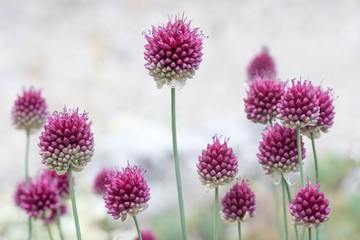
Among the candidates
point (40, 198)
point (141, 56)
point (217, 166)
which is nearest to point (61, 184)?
point (40, 198)

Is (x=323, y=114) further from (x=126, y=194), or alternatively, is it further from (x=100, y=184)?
(x=100, y=184)

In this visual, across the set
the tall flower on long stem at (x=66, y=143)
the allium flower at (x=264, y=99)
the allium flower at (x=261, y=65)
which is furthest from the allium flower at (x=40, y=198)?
the allium flower at (x=261, y=65)

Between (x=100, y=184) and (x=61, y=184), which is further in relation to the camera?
A: (x=100, y=184)

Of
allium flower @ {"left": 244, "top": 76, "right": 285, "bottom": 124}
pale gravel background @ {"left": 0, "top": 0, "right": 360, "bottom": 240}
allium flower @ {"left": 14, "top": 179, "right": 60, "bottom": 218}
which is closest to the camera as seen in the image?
allium flower @ {"left": 244, "top": 76, "right": 285, "bottom": 124}

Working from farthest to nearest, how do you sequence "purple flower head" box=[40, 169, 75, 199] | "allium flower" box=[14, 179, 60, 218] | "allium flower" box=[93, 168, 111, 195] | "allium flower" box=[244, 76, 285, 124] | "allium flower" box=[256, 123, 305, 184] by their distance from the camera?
"allium flower" box=[93, 168, 111, 195], "purple flower head" box=[40, 169, 75, 199], "allium flower" box=[14, 179, 60, 218], "allium flower" box=[244, 76, 285, 124], "allium flower" box=[256, 123, 305, 184]

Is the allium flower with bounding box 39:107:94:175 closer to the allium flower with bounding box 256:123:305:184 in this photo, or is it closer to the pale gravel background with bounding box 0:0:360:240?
the allium flower with bounding box 256:123:305:184

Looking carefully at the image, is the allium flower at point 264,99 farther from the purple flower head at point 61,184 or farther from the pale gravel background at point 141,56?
the pale gravel background at point 141,56

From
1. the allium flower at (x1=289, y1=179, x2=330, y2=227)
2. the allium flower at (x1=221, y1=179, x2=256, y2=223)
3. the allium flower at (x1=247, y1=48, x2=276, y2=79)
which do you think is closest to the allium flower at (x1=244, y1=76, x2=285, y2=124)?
the allium flower at (x1=221, y1=179, x2=256, y2=223)
